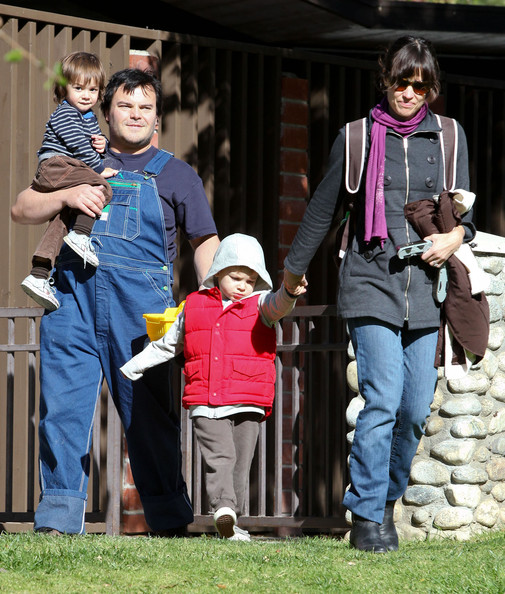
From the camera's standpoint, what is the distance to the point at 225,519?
4.96m

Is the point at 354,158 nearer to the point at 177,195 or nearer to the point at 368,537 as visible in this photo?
the point at 177,195

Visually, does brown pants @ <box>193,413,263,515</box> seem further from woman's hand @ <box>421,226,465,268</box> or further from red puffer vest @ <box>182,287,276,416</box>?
woman's hand @ <box>421,226,465,268</box>

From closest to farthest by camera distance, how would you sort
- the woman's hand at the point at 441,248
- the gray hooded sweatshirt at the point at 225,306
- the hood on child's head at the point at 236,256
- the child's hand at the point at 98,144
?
1. the woman's hand at the point at 441,248
2. the gray hooded sweatshirt at the point at 225,306
3. the hood on child's head at the point at 236,256
4. the child's hand at the point at 98,144

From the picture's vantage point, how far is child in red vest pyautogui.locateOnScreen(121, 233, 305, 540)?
16.6 ft

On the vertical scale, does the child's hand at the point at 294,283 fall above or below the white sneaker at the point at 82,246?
below

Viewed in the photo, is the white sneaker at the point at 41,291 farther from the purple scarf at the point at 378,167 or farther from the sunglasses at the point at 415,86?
the sunglasses at the point at 415,86

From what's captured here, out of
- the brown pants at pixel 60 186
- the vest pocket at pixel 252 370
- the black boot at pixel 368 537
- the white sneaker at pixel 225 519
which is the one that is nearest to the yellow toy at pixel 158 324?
the vest pocket at pixel 252 370

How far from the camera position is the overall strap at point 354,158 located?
4742mm

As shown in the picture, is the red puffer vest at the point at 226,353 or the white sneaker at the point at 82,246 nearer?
the white sneaker at the point at 82,246

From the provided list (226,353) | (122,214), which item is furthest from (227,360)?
(122,214)

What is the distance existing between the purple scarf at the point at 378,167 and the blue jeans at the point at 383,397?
0.38m

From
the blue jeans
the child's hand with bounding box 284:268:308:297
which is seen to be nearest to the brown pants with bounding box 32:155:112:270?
the child's hand with bounding box 284:268:308:297

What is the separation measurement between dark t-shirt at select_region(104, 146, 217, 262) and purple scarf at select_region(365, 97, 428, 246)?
36.6 inches

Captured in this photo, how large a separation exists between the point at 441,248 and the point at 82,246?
1.56 m
